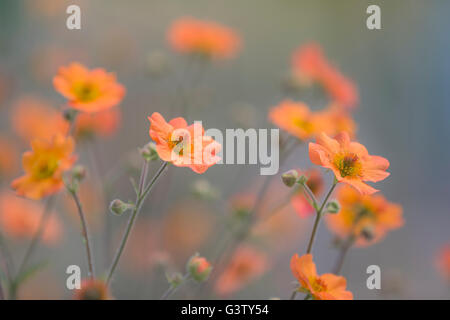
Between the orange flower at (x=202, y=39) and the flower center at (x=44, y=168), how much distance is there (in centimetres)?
72

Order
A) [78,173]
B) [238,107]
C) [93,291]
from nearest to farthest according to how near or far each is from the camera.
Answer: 1. [93,291]
2. [78,173]
3. [238,107]

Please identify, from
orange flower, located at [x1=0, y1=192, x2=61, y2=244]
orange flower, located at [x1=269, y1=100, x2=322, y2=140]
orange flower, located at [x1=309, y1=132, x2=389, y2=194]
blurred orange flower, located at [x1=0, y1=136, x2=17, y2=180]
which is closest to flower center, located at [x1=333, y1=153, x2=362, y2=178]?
orange flower, located at [x1=309, y1=132, x2=389, y2=194]

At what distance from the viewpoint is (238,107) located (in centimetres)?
142

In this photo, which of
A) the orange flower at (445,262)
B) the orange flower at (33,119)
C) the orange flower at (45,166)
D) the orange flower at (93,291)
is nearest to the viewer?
the orange flower at (93,291)

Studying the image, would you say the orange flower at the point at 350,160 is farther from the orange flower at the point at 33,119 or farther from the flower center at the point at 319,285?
the orange flower at the point at 33,119

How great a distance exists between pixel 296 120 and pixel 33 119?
0.96 m

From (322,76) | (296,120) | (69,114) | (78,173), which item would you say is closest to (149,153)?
(78,173)

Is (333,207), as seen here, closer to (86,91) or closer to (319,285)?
(319,285)

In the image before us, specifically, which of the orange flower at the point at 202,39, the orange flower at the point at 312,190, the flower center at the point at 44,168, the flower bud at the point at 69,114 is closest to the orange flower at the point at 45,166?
the flower center at the point at 44,168

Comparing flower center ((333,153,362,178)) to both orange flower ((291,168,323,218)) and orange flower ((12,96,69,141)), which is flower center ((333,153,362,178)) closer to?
orange flower ((291,168,323,218))

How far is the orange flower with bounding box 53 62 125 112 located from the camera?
3.19ft

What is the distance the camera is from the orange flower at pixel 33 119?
4.45 feet

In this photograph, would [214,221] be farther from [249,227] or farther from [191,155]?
[191,155]

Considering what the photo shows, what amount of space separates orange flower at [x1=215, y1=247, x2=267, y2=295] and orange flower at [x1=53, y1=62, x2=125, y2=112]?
1.87 ft
